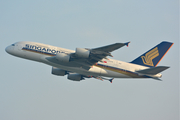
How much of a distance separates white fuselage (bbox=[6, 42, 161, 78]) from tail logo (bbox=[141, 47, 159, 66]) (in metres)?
3.77

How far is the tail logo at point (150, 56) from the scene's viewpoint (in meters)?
41.7

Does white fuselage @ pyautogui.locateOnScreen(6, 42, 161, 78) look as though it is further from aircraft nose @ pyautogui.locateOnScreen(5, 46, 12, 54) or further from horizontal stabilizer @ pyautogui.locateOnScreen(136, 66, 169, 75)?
horizontal stabilizer @ pyautogui.locateOnScreen(136, 66, 169, 75)

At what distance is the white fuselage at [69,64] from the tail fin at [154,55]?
3.34 metres

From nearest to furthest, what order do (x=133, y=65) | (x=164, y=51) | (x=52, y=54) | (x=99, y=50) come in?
(x=99, y=50), (x=52, y=54), (x=133, y=65), (x=164, y=51)

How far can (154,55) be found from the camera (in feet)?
139

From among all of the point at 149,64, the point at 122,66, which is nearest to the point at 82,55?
the point at 122,66

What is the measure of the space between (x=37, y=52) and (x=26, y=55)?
1.93 m

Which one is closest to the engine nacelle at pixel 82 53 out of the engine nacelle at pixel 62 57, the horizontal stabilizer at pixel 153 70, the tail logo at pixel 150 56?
the engine nacelle at pixel 62 57

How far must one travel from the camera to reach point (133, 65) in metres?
39.6

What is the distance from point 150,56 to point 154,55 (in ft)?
2.76

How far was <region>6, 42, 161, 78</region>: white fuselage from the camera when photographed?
36906mm

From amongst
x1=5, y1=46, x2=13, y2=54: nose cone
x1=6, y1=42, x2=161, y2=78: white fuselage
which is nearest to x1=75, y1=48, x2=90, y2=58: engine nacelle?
x1=6, y1=42, x2=161, y2=78: white fuselage

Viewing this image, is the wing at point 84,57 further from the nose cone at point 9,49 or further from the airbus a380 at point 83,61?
the nose cone at point 9,49

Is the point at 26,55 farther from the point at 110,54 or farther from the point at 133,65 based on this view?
the point at 133,65
